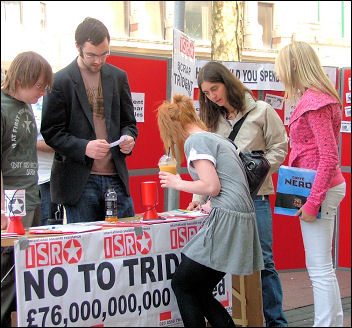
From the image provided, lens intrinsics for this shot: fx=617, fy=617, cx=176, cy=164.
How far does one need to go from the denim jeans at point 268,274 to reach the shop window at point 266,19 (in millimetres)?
18120

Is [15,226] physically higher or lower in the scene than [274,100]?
lower

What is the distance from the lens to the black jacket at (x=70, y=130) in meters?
4.09

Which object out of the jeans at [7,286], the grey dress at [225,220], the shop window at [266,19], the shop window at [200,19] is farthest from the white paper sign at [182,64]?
the shop window at [266,19]

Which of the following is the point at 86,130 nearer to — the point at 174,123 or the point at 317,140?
the point at 174,123

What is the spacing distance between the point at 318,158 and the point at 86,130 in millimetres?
1570

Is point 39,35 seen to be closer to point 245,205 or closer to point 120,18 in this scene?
point 120,18

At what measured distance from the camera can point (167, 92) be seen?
249 inches

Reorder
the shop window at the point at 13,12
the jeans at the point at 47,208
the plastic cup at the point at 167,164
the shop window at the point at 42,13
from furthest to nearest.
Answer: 1. the shop window at the point at 13,12
2. the shop window at the point at 42,13
3. the jeans at the point at 47,208
4. the plastic cup at the point at 167,164

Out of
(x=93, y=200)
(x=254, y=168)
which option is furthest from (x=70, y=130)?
(x=254, y=168)

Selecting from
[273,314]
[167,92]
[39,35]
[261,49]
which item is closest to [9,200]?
[273,314]

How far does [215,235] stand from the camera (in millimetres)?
3492

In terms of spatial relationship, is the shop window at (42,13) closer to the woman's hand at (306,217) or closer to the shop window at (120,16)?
the shop window at (120,16)

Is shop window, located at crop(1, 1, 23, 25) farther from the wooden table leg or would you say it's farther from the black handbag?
the black handbag

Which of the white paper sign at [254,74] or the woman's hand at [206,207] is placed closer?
the woman's hand at [206,207]
